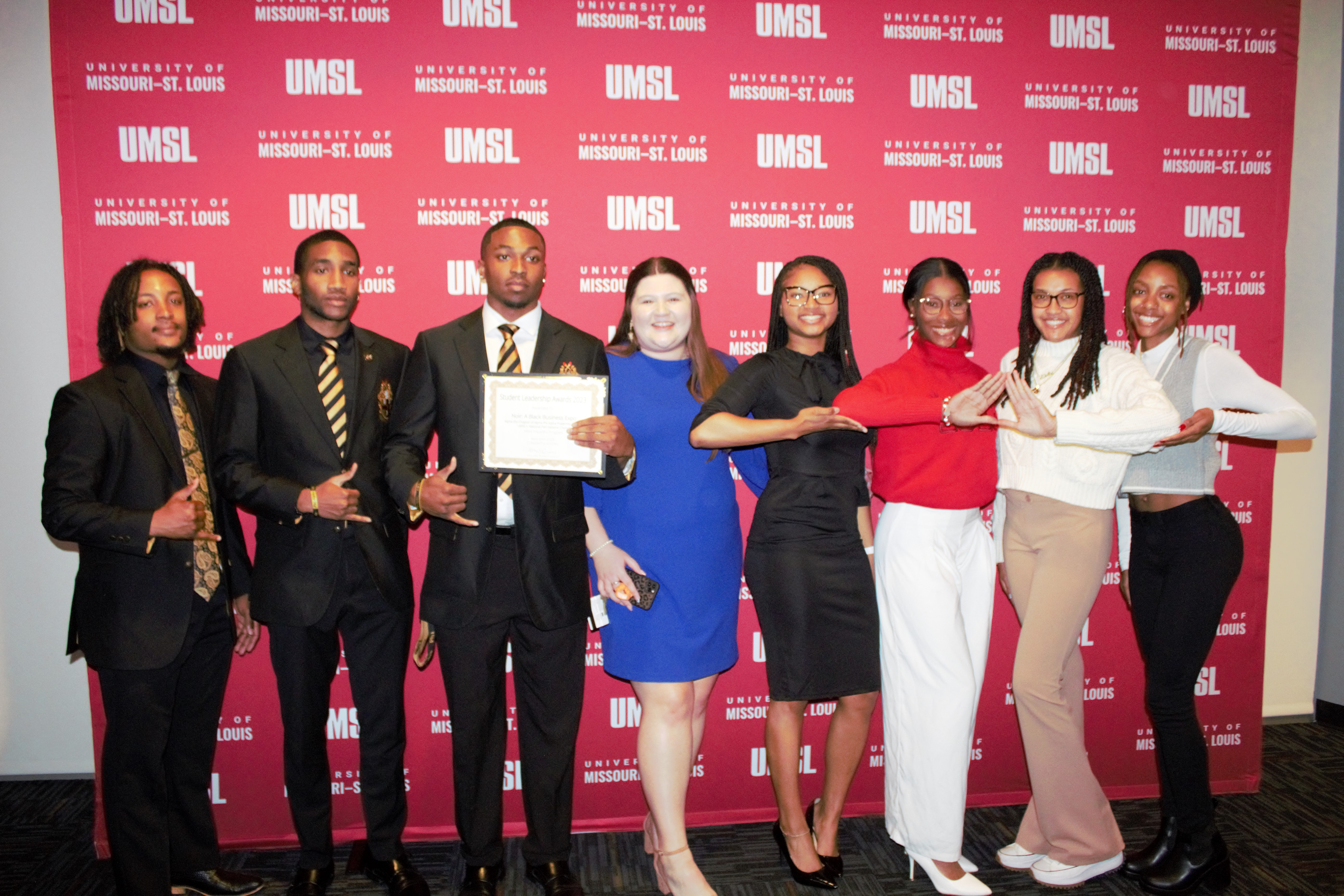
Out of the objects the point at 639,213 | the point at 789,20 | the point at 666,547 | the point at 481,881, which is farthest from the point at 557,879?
the point at 789,20

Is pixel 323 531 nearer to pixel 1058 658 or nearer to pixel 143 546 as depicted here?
pixel 143 546

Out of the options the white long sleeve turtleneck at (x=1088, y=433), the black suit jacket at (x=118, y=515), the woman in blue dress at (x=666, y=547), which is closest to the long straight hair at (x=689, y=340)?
the woman in blue dress at (x=666, y=547)

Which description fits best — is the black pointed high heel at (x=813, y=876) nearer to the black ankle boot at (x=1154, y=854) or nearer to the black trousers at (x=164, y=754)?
the black ankle boot at (x=1154, y=854)

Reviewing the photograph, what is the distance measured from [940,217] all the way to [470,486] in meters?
2.33

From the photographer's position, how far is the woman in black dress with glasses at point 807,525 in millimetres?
2674

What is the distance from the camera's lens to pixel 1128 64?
3.50 metres

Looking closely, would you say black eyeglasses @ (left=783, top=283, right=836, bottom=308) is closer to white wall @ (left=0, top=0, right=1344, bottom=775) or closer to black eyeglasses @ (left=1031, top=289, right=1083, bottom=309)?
black eyeglasses @ (left=1031, top=289, right=1083, bottom=309)

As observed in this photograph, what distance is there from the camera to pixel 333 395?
265 centimetres

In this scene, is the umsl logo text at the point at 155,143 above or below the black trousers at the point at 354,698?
above

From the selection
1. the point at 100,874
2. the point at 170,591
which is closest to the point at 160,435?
the point at 170,591

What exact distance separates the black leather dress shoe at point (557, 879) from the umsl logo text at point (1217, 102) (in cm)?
413

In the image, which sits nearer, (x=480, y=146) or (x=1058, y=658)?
(x=1058, y=658)

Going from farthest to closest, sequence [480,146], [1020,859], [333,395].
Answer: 1. [480,146]
2. [1020,859]
3. [333,395]

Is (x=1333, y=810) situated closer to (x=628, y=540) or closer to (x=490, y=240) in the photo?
(x=628, y=540)
